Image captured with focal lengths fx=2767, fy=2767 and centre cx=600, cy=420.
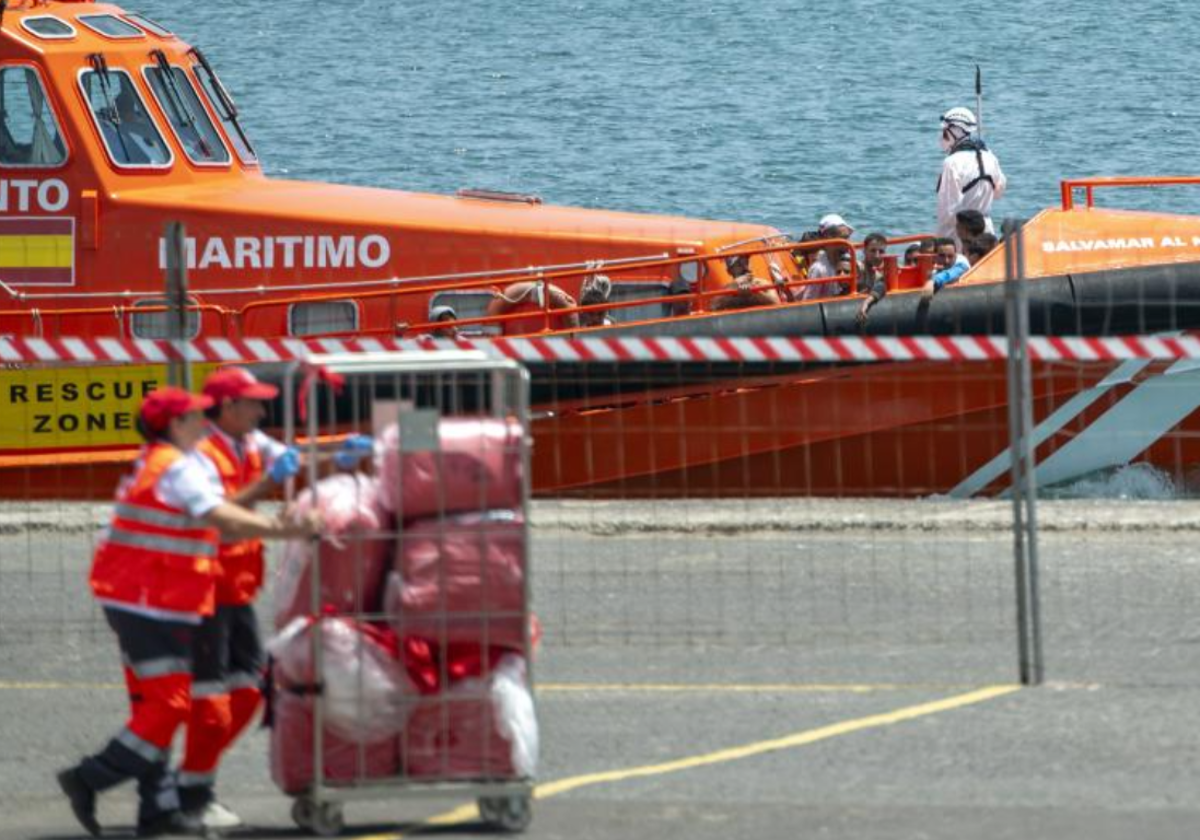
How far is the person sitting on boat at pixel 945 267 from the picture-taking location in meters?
14.2

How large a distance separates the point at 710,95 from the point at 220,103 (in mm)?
42854

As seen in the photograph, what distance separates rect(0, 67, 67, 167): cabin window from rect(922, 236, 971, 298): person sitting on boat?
14.8ft

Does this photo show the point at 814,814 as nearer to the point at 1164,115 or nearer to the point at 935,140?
the point at 935,140

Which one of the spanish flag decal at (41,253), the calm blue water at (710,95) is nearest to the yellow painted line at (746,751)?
the spanish flag decal at (41,253)

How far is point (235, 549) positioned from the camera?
7859 millimetres

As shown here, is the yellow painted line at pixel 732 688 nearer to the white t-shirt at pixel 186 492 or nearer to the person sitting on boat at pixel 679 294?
the white t-shirt at pixel 186 492

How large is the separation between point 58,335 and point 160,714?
6787mm

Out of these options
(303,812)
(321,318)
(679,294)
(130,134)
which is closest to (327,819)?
(303,812)

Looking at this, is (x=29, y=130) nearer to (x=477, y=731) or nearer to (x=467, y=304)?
(x=467, y=304)

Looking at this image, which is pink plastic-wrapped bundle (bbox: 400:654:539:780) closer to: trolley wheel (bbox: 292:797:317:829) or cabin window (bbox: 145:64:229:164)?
trolley wheel (bbox: 292:797:317:829)

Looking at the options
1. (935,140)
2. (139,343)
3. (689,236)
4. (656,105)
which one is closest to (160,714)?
(139,343)

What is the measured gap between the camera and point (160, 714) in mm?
7660

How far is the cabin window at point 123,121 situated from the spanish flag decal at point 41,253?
0.47 metres

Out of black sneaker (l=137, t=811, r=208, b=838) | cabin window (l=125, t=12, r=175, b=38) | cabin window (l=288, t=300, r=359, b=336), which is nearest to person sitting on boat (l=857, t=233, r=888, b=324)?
cabin window (l=288, t=300, r=359, b=336)
